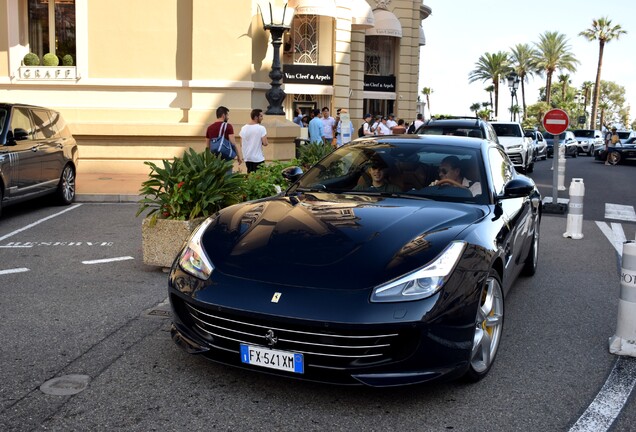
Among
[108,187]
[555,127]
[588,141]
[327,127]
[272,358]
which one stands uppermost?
→ [555,127]

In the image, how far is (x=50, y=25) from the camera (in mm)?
19156

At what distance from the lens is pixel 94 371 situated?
4.48 metres

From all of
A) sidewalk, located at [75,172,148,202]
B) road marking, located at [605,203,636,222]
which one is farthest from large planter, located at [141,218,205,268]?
road marking, located at [605,203,636,222]

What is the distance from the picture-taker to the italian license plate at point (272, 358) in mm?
3885

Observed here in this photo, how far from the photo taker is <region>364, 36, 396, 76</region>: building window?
33.8m

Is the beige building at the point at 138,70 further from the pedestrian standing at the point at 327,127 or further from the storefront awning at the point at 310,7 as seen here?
the storefront awning at the point at 310,7

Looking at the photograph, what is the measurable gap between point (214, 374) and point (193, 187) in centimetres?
341

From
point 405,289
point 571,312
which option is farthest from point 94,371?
point 571,312

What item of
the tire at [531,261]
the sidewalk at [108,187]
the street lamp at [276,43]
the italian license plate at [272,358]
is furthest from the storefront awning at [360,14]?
the italian license plate at [272,358]

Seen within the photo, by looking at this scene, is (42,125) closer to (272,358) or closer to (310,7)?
(272,358)

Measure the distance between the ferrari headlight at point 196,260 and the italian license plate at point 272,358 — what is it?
534 millimetres

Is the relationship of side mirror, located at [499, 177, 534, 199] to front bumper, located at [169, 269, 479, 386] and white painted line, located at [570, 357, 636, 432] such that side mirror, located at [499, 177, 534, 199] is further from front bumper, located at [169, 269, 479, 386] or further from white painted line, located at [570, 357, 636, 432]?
front bumper, located at [169, 269, 479, 386]

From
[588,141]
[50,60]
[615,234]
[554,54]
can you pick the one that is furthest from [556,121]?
[554,54]

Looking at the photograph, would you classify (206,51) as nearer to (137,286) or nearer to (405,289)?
(137,286)
